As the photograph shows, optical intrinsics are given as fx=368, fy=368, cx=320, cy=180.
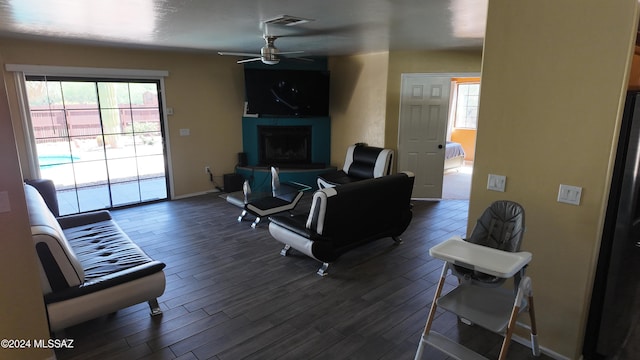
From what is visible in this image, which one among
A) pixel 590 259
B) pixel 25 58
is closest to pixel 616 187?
pixel 590 259

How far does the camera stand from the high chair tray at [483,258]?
2018 millimetres

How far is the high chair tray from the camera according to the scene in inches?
79.4

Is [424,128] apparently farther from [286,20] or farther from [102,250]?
[102,250]

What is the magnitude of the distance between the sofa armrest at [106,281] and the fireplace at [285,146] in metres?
4.28

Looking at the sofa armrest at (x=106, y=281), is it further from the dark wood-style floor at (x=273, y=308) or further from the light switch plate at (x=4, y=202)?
the light switch plate at (x=4, y=202)

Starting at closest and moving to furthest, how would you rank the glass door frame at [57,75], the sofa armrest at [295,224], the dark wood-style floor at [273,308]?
the dark wood-style floor at [273,308], the sofa armrest at [295,224], the glass door frame at [57,75]

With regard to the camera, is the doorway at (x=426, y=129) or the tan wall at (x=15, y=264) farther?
the doorway at (x=426, y=129)

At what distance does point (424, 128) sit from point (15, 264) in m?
5.69

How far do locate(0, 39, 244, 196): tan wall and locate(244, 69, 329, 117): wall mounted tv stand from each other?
47 cm

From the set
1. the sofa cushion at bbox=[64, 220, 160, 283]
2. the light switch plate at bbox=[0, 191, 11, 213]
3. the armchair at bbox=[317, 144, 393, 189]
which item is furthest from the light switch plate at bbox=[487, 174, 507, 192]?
the light switch plate at bbox=[0, 191, 11, 213]

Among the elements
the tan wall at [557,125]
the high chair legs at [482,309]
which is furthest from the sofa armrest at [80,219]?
the tan wall at [557,125]

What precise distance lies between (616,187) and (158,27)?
4.28m

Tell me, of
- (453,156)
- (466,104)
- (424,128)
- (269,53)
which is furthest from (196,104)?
(466,104)

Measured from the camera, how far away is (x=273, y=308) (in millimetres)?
3150
